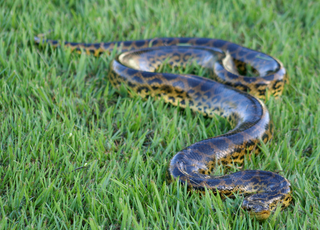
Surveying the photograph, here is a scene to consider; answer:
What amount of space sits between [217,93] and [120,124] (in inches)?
66.4

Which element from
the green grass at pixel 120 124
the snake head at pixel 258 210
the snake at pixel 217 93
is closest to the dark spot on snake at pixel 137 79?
the snake at pixel 217 93

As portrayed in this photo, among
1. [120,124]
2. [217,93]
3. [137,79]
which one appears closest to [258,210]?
[120,124]

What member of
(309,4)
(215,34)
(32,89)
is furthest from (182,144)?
(309,4)

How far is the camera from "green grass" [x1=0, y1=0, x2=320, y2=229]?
3539mm

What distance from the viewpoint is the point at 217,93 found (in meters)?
5.71

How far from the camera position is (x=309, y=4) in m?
8.58

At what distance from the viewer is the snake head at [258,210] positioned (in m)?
3.43

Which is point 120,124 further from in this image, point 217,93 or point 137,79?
point 217,93

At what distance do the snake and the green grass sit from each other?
17 cm

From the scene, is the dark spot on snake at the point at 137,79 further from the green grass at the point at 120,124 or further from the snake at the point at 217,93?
the green grass at the point at 120,124

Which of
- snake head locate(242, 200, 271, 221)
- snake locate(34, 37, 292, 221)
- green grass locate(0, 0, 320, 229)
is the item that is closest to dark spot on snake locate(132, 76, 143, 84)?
snake locate(34, 37, 292, 221)

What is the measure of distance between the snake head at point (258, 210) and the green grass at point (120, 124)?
8cm

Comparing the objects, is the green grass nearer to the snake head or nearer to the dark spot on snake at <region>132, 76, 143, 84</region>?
the snake head

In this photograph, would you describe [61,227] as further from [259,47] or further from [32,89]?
[259,47]
